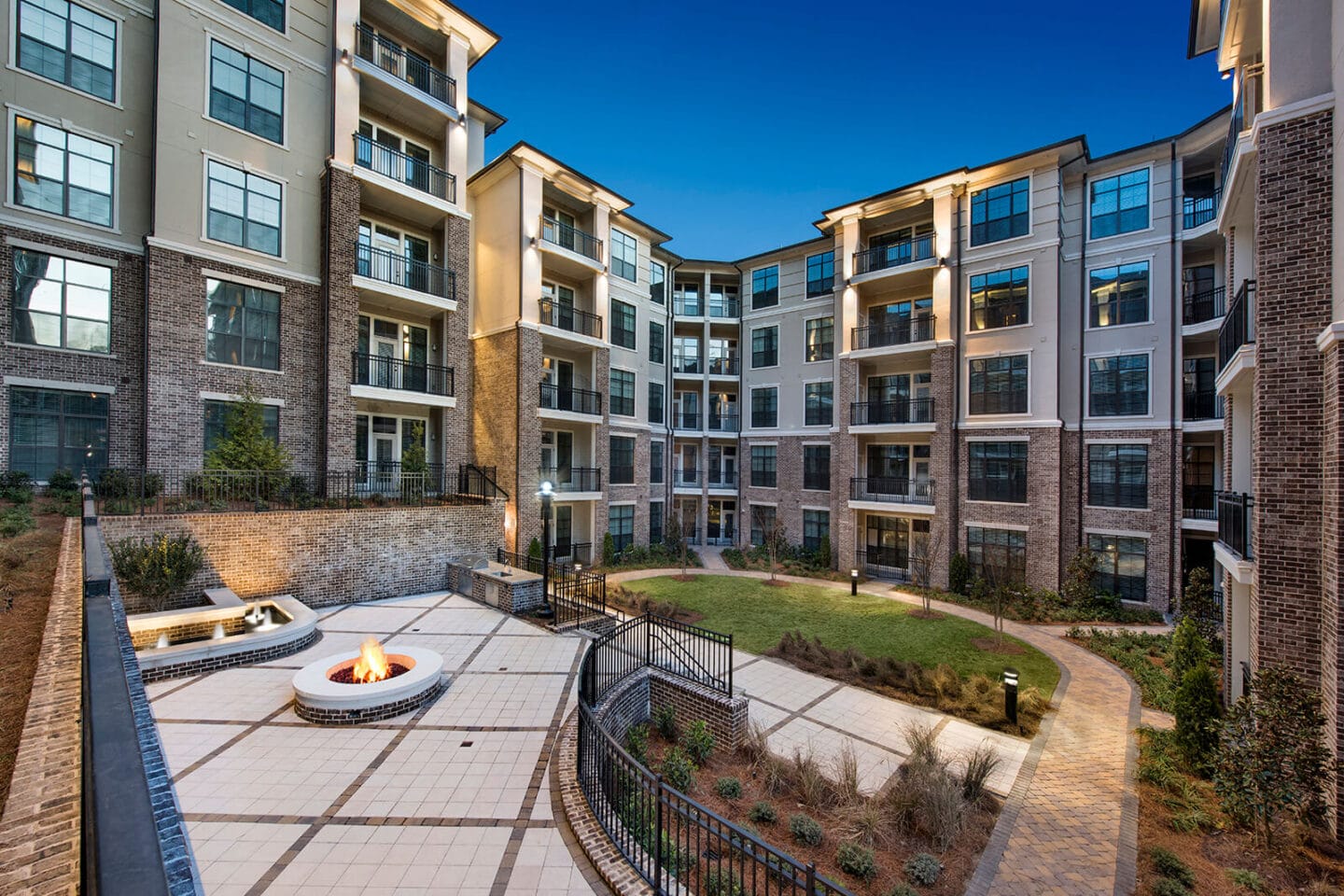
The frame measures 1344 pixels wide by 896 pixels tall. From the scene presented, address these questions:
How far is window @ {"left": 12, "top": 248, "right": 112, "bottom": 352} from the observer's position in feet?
40.3

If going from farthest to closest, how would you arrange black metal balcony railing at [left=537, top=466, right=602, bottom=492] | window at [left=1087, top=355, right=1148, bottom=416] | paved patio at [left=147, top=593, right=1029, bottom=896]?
black metal balcony railing at [left=537, top=466, right=602, bottom=492]
window at [left=1087, top=355, right=1148, bottom=416]
paved patio at [left=147, top=593, right=1029, bottom=896]

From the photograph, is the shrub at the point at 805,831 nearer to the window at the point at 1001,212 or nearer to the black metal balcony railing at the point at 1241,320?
the black metal balcony railing at the point at 1241,320

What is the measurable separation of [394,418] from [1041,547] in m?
20.9

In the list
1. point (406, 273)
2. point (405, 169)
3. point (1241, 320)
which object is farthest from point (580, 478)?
point (1241, 320)

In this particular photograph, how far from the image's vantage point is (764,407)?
26.2 m

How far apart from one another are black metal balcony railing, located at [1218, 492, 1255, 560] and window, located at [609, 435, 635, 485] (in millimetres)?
17872

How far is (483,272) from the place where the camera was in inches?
790

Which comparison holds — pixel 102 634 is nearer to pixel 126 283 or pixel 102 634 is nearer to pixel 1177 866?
pixel 1177 866

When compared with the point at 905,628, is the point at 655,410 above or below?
above

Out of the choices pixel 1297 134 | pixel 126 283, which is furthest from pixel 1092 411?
pixel 126 283

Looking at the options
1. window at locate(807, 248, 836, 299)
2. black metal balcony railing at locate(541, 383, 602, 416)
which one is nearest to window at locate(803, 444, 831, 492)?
window at locate(807, 248, 836, 299)

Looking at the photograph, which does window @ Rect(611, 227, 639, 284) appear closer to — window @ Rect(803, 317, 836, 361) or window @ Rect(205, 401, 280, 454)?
window @ Rect(803, 317, 836, 361)

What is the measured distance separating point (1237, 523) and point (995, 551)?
10332mm

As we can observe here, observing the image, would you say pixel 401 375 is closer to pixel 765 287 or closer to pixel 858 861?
pixel 765 287
